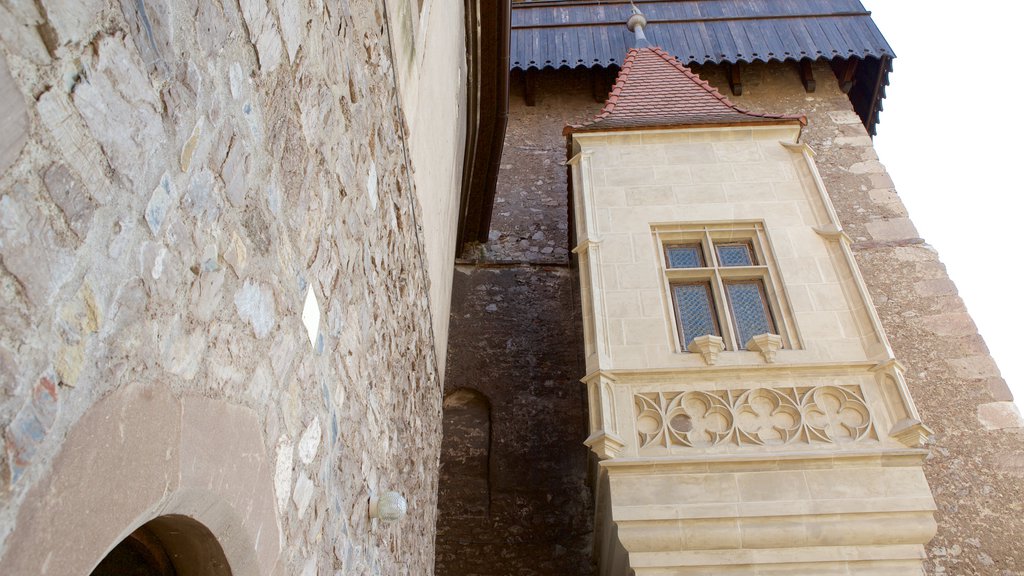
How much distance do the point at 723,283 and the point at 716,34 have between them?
7.53 m

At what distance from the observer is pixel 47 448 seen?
97cm

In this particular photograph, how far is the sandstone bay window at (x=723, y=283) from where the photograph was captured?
5195 mm

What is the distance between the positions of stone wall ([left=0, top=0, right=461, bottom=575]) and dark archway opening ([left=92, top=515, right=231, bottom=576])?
0.06 meters

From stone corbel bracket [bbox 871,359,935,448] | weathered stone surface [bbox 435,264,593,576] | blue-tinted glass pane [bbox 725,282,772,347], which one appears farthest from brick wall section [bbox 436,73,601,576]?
stone corbel bracket [bbox 871,359,935,448]

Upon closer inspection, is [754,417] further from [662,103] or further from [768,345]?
[662,103]

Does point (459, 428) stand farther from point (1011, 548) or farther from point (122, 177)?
point (122, 177)

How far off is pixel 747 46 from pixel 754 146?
5662 millimetres

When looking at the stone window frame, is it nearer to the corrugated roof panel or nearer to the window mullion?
the window mullion

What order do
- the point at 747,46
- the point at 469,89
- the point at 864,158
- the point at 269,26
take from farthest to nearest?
1. the point at 747,46
2. the point at 864,158
3. the point at 469,89
4. the point at 269,26

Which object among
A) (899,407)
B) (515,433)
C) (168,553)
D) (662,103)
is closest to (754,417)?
(899,407)

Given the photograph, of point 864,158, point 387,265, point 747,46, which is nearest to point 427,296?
point 387,265

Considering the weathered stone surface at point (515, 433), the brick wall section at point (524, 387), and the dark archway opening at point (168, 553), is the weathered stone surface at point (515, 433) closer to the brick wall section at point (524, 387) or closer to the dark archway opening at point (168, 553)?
the brick wall section at point (524, 387)

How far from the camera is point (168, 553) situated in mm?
1673

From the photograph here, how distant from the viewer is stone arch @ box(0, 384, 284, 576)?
968mm
